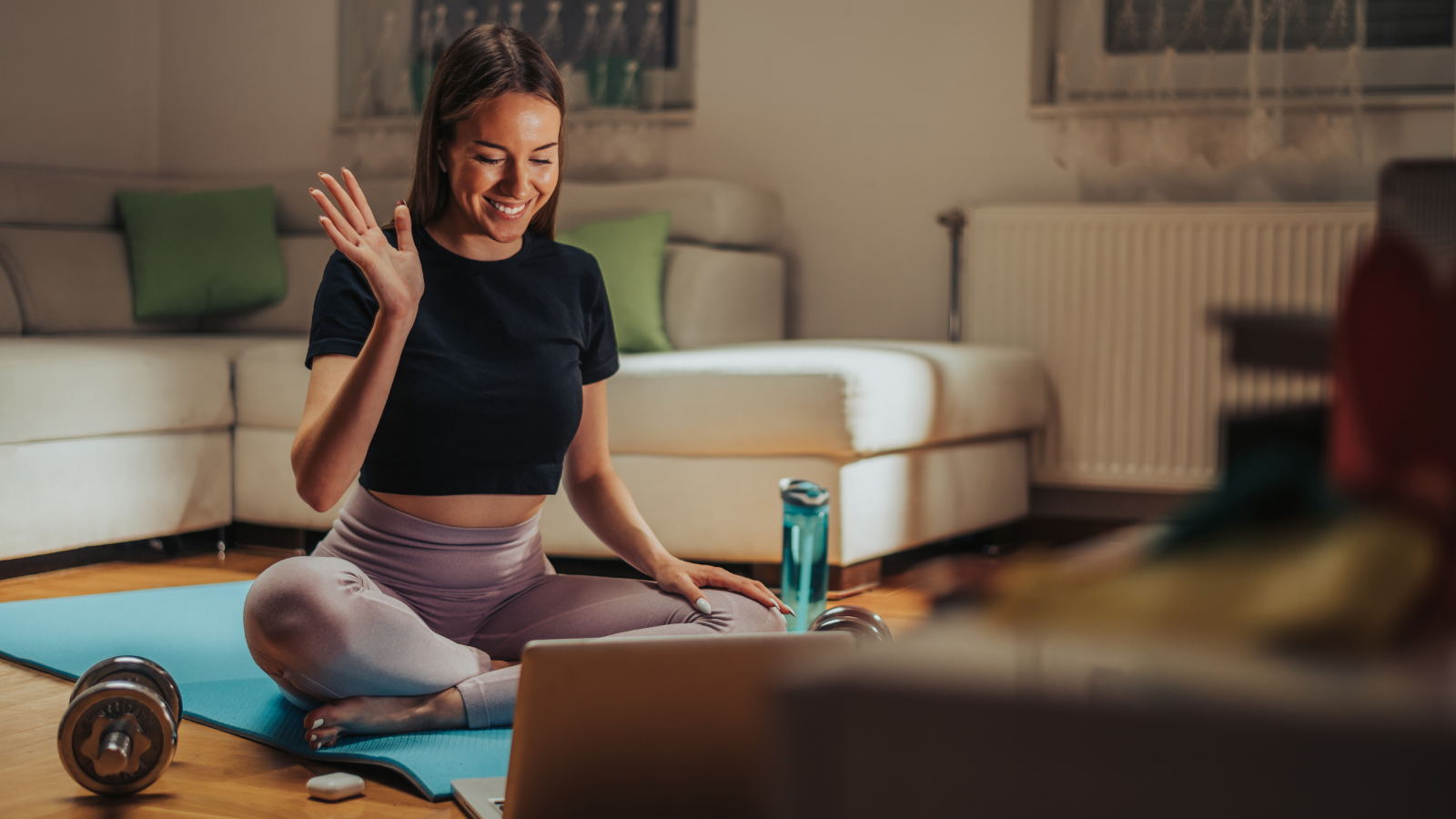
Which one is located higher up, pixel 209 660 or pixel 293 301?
pixel 293 301

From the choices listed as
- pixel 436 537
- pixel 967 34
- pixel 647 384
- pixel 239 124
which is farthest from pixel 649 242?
pixel 239 124

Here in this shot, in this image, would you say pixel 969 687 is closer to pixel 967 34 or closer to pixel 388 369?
pixel 388 369

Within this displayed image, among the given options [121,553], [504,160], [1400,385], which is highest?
[504,160]

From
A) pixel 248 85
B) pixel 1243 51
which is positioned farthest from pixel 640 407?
pixel 248 85

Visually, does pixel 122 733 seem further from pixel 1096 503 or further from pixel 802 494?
pixel 1096 503

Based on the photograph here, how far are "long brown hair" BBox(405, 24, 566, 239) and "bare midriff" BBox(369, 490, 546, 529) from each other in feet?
1.03

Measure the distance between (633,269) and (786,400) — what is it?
717 mm

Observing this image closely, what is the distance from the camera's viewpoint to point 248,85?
167 inches

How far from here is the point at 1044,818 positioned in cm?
27

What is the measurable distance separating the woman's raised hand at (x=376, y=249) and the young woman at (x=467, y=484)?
220 millimetres

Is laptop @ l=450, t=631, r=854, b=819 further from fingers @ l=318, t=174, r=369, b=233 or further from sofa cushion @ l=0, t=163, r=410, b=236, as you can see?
sofa cushion @ l=0, t=163, r=410, b=236

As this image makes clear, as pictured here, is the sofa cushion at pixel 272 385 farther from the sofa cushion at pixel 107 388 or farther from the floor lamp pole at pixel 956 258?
the floor lamp pole at pixel 956 258

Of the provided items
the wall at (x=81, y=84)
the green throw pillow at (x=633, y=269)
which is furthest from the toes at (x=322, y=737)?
the wall at (x=81, y=84)

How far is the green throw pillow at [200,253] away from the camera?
11.1 ft
